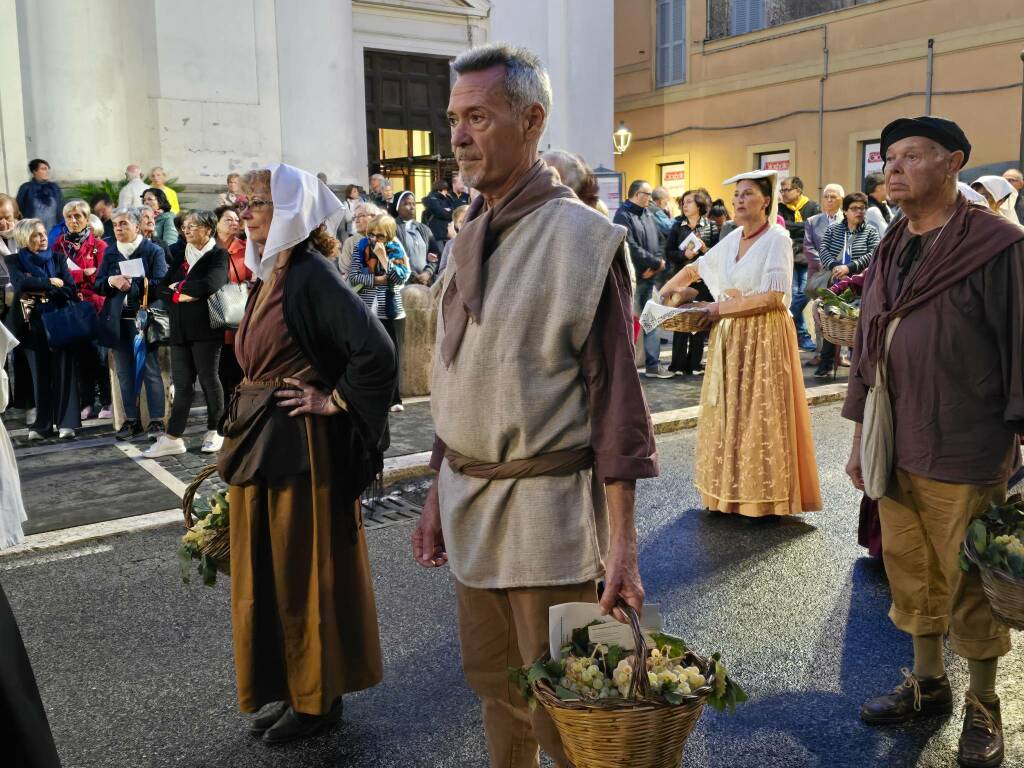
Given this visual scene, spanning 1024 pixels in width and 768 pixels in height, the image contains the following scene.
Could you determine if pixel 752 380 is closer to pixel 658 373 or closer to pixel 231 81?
pixel 658 373

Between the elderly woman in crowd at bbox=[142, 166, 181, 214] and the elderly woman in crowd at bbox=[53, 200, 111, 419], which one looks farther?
the elderly woman in crowd at bbox=[142, 166, 181, 214]

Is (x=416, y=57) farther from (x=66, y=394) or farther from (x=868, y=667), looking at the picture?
(x=868, y=667)

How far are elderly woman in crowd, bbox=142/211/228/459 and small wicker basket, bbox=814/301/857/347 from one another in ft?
15.4

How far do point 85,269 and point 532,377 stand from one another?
7966 millimetres

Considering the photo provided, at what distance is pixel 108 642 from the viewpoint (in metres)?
4.49

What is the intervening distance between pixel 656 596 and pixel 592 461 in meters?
2.71

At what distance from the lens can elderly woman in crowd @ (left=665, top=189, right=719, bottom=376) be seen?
39.2 ft

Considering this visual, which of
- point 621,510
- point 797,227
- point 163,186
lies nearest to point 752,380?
point 621,510

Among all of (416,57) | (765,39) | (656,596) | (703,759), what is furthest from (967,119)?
(703,759)

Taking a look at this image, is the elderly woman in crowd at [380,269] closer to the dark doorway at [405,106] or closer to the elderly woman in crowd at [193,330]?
the elderly woman in crowd at [193,330]

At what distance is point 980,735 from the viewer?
11.1 feet

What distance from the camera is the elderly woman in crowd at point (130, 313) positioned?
348 inches

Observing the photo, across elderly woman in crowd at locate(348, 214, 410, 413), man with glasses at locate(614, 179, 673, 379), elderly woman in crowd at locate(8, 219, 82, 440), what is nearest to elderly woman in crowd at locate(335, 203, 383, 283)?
elderly woman in crowd at locate(348, 214, 410, 413)

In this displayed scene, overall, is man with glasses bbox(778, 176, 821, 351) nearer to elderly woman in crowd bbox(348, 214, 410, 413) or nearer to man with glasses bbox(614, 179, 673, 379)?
man with glasses bbox(614, 179, 673, 379)
